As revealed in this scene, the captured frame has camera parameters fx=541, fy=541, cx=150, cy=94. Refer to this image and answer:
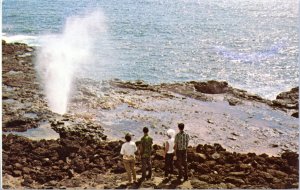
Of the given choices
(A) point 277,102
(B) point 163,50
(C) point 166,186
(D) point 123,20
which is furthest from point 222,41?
Answer: (C) point 166,186

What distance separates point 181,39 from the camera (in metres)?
41.5

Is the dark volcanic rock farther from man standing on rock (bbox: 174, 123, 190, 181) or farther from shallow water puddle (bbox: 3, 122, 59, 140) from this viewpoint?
man standing on rock (bbox: 174, 123, 190, 181)

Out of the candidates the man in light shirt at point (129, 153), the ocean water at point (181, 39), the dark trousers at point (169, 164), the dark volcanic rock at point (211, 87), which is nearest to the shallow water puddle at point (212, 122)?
the dark volcanic rock at point (211, 87)

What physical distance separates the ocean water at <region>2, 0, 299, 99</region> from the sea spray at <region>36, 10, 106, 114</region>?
72cm

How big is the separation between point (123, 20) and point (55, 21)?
631 centimetres

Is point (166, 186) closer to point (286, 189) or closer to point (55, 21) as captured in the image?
point (286, 189)

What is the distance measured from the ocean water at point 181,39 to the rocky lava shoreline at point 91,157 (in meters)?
6.51

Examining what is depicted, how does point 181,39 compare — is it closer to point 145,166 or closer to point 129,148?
point 145,166

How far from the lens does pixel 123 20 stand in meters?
50.3

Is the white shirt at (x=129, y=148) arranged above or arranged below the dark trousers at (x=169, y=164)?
above

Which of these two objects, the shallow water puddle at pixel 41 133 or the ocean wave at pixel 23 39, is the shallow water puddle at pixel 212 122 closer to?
the shallow water puddle at pixel 41 133

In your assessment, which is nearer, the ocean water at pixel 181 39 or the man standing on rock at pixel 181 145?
the man standing on rock at pixel 181 145

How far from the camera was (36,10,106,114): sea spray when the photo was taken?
72.3 feet

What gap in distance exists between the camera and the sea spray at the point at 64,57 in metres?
22.0
